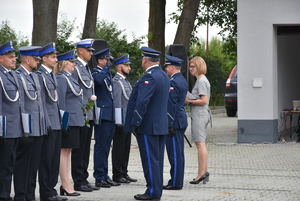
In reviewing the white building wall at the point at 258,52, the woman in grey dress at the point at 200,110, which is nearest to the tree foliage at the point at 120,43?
the white building wall at the point at 258,52

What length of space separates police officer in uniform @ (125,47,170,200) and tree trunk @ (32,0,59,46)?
6.51 meters

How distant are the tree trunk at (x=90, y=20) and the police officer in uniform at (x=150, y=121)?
10366mm

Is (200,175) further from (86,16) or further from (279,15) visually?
(86,16)

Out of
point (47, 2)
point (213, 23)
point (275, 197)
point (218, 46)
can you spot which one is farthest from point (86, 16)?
point (218, 46)

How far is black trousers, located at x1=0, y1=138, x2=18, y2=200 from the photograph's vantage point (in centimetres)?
843

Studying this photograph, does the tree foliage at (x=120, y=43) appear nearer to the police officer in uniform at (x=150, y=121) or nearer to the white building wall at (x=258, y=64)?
the white building wall at (x=258, y=64)

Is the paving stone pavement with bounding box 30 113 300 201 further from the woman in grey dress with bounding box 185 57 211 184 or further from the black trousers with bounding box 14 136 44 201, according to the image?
the black trousers with bounding box 14 136 44 201

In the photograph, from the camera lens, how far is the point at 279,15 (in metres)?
18.1

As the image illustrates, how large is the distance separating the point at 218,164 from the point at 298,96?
858cm

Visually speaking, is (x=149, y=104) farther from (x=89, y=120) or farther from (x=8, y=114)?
(x=8, y=114)

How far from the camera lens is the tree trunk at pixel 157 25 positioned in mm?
24406

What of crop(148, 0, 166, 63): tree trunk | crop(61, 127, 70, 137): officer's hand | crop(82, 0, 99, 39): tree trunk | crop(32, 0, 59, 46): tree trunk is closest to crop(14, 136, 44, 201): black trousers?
crop(61, 127, 70, 137): officer's hand

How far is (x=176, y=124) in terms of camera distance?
1084 centimetres

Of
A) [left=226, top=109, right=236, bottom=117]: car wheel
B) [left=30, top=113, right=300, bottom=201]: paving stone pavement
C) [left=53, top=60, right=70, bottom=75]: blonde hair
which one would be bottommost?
[left=30, top=113, right=300, bottom=201]: paving stone pavement
